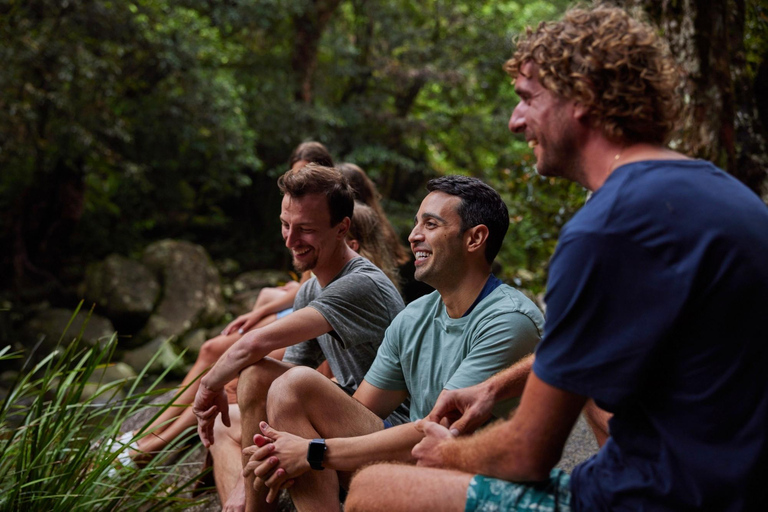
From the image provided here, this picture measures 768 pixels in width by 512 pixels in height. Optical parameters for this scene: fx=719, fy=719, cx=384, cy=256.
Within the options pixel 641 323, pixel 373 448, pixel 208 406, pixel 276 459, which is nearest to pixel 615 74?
pixel 641 323

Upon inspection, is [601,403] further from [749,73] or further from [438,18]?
[438,18]

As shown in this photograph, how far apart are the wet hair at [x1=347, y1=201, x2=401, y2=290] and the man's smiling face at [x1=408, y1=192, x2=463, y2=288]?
3.49 ft

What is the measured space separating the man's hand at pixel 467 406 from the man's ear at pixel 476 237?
53cm

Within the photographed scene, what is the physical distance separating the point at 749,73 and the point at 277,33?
25.6 ft

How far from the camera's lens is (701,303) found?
1.26 metres

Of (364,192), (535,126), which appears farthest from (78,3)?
(535,126)

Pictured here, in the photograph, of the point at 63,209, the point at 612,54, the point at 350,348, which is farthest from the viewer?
the point at 63,209

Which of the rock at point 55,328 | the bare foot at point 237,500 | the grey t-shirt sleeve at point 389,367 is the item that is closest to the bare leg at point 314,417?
the grey t-shirt sleeve at point 389,367

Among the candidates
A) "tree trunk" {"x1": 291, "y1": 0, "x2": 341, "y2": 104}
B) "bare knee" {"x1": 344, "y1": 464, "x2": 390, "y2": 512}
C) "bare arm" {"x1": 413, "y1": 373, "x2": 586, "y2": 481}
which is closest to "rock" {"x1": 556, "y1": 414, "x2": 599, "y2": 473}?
"bare knee" {"x1": 344, "y1": 464, "x2": 390, "y2": 512}

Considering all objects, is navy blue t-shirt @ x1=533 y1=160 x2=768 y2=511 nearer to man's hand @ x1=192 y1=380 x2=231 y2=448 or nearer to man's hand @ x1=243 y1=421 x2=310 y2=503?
man's hand @ x1=243 y1=421 x2=310 y2=503

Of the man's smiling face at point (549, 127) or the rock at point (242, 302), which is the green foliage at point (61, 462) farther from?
the rock at point (242, 302)

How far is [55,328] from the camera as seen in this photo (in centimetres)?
887

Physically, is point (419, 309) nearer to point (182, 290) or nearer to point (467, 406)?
point (467, 406)

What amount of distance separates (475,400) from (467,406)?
0.09ft
